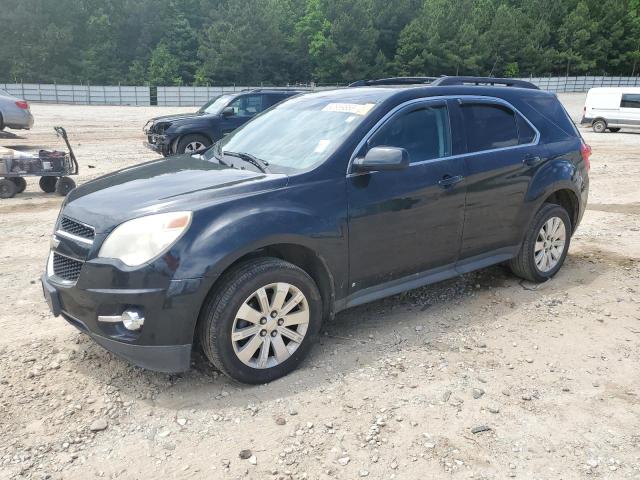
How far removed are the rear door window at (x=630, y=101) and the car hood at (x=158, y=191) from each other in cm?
2392

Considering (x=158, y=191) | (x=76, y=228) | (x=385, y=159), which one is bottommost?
(x=76, y=228)

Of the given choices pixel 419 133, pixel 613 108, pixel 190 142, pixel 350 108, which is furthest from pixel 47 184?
pixel 613 108

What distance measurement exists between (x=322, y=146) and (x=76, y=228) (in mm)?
1625

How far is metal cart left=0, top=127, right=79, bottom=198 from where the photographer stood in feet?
28.2

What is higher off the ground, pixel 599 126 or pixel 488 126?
pixel 488 126

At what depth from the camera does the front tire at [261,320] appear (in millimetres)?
3164

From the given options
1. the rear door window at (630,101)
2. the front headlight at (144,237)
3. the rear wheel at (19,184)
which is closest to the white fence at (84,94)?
the rear door window at (630,101)

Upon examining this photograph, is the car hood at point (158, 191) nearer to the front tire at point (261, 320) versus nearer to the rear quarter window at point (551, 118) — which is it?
the front tire at point (261, 320)

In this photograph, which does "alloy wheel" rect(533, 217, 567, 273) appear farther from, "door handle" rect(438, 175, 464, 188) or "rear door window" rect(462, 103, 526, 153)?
"door handle" rect(438, 175, 464, 188)

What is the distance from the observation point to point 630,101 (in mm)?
23203

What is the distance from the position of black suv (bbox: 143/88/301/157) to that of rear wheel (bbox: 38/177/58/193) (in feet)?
10.9

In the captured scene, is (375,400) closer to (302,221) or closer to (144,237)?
(302,221)

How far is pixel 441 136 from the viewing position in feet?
13.9

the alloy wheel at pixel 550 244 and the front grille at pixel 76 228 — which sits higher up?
the front grille at pixel 76 228
